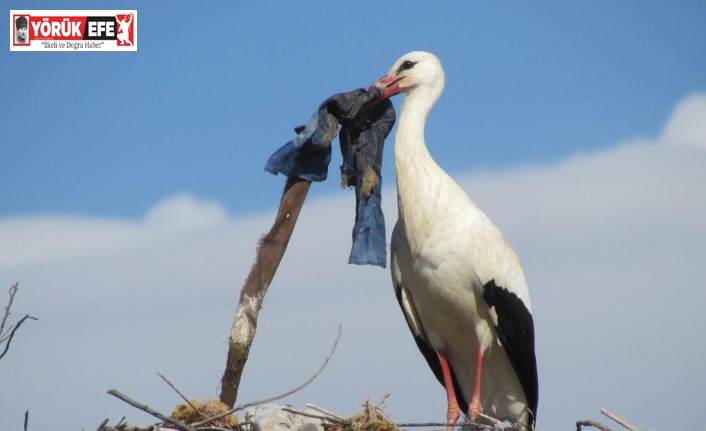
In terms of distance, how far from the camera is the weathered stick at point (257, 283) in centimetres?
549

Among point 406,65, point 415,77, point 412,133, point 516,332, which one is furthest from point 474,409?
point 406,65

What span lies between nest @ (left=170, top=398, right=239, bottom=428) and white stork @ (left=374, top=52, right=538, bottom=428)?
1.33 meters

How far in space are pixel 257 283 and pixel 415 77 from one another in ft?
5.27

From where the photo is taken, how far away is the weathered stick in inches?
216

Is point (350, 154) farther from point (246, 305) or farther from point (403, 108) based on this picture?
point (246, 305)

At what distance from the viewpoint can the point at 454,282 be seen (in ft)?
18.7

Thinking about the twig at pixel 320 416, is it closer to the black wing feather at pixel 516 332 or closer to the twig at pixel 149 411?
the twig at pixel 149 411

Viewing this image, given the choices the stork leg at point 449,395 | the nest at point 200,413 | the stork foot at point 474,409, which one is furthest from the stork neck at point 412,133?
the nest at point 200,413

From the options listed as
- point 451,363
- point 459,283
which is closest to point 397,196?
point 459,283

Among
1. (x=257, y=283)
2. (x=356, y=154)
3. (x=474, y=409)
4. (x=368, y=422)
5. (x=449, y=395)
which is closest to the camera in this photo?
(x=368, y=422)

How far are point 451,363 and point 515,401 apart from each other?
0.43 m

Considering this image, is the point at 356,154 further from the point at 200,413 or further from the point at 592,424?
the point at 592,424

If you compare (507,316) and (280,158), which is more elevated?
(280,158)

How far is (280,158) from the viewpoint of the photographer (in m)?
5.84
